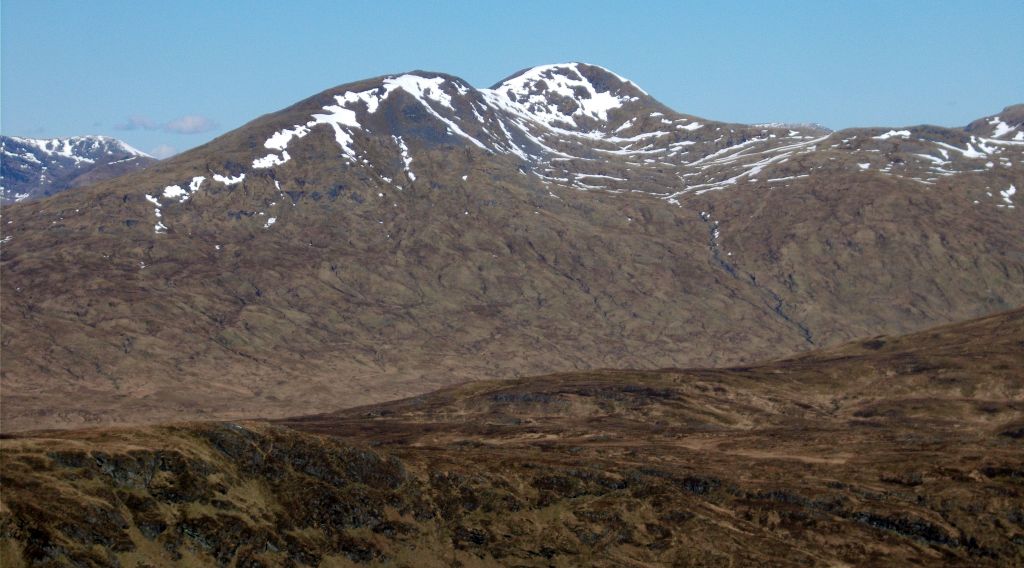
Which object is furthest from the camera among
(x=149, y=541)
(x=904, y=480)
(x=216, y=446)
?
(x=904, y=480)

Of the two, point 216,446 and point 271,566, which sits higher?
point 216,446

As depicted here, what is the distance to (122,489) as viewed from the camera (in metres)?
137

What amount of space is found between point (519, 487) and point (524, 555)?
1792 cm

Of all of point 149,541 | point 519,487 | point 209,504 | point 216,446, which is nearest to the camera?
point 149,541

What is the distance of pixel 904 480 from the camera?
645ft

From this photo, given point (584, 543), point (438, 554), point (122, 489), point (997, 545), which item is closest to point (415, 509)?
point (438, 554)

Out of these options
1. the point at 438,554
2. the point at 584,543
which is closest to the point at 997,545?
the point at 584,543

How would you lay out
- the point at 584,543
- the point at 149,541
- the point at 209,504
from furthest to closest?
the point at 584,543
the point at 209,504
the point at 149,541

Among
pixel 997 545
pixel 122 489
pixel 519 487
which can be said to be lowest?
pixel 997 545

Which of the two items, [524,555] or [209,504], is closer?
[209,504]

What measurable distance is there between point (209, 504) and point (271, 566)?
10495 millimetres

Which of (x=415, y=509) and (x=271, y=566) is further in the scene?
(x=415, y=509)

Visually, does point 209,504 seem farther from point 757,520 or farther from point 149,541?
point 757,520

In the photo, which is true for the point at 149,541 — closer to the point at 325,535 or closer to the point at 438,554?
the point at 325,535
